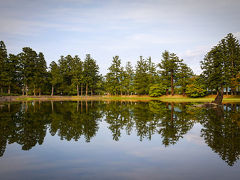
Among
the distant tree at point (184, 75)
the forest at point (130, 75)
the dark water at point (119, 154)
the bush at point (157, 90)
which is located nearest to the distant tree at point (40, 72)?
the forest at point (130, 75)

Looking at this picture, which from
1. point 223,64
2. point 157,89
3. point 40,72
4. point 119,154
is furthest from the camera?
point 40,72

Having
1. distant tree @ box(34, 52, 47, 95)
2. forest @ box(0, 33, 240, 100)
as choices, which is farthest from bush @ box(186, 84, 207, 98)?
distant tree @ box(34, 52, 47, 95)

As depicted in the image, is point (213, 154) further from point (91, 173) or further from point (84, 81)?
point (84, 81)

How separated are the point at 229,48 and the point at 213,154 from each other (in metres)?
55.2

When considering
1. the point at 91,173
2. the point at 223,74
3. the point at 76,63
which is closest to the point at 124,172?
the point at 91,173

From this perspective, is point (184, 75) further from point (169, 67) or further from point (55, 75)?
point (55, 75)

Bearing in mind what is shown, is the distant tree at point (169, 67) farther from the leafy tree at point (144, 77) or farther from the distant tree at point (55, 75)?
the distant tree at point (55, 75)

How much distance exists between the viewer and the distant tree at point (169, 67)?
2514 inches

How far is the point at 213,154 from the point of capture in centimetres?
792

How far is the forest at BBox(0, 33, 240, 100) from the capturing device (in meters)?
52.1

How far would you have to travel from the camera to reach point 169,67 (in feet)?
210

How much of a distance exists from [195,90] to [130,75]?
96.8ft

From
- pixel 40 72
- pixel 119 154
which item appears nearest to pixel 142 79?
pixel 40 72

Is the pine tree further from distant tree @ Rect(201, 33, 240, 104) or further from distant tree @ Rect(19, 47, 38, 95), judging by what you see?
distant tree @ Rect(19, 47, 38, 95)
